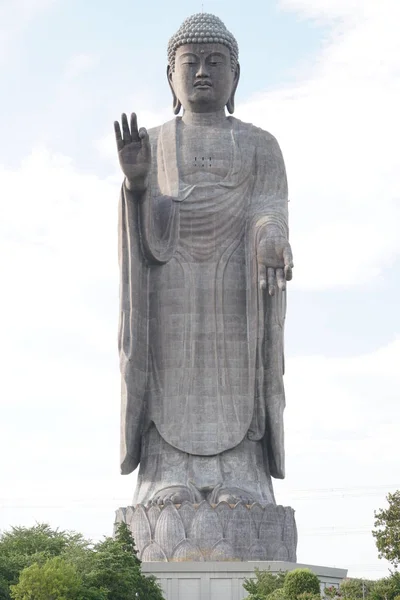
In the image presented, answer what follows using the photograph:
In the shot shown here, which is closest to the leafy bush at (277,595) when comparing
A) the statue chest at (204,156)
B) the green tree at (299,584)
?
the green tree at (299,584)

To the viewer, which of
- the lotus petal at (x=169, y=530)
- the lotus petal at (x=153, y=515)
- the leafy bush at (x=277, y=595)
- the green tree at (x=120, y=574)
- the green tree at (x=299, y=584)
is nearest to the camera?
the green tree at (x=120, y=574)

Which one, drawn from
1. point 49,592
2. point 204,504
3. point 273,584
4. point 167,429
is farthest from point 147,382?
point 49,592

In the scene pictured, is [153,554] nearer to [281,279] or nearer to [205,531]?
[205,531]

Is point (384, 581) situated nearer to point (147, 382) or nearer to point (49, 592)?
point (147, 382)

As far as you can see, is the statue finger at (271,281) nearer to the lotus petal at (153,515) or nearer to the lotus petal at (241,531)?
the lotus petal at (241,531)

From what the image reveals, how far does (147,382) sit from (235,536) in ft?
9.66

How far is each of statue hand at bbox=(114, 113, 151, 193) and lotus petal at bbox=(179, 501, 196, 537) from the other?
16.1 feet

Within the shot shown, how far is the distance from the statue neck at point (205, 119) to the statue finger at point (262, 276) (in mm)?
2729

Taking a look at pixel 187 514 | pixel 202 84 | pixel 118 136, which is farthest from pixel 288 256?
pixel 187 514

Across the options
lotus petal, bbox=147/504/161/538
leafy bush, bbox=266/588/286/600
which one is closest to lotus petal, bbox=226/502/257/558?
lotus petal, bbox=147/504/161/538

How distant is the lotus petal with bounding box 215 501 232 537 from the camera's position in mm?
22609

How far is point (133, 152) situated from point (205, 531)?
5724 mm

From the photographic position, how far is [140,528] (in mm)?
22922

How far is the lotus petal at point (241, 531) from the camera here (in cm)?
2261
